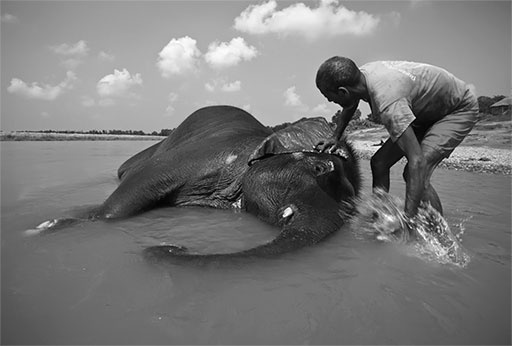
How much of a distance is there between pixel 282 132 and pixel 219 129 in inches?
60.3

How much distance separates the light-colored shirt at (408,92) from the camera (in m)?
2.81

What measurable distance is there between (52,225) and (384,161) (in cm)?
A: 337

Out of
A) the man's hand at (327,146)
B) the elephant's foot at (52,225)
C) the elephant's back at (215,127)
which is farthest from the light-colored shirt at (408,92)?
the elephant's foot at (52,225)

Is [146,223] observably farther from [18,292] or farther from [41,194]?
[41,194]

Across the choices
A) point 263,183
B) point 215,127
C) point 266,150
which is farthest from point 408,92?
point 215,127

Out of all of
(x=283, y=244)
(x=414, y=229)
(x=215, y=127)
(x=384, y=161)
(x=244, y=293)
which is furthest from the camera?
(x=215, y=127)

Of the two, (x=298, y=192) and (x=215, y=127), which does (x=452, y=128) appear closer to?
(x=298, y=192)

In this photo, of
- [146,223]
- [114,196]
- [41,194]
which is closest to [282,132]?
[146,223]

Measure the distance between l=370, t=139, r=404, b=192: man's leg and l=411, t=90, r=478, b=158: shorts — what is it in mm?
367

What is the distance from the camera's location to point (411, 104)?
10.1 feet

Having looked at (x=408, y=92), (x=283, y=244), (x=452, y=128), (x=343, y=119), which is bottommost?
(x=283, y=244)

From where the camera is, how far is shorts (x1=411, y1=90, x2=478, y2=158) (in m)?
3.27

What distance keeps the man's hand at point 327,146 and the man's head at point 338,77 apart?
1.69 ft

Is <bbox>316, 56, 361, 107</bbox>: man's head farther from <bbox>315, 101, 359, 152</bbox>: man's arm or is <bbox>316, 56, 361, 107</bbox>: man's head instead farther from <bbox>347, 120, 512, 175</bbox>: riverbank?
<bbox>347, 120, 512, 175</bbox>: riverbank
